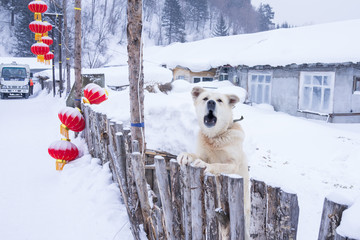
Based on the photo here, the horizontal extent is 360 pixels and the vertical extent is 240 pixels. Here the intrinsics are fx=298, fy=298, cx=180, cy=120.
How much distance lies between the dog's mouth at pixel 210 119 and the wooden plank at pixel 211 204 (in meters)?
0.98

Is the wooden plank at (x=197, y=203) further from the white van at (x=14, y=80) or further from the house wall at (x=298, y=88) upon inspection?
the white van at (x=14, y=80)

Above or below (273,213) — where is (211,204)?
below

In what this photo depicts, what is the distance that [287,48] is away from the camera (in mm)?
15945

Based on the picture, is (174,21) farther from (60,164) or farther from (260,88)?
(60,164)

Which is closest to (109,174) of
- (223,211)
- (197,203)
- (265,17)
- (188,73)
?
(197,203)

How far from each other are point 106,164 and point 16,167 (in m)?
2.54

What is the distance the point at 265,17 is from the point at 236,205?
77.2 m

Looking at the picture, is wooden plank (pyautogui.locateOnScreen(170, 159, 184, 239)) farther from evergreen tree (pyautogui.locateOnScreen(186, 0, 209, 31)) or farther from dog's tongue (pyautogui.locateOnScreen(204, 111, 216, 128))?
evergreen tree (pyautogui.locateOnScreen(186, 0, 209, 31))

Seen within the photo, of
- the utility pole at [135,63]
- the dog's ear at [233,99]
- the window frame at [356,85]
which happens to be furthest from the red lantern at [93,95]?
the window frame at [356,85]

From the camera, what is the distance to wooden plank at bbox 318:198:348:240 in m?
1.30

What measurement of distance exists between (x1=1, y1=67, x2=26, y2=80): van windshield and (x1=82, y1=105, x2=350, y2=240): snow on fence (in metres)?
22.0

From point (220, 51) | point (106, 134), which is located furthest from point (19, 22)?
point (106, 134)

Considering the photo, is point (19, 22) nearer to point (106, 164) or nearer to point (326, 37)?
point (326, 37)

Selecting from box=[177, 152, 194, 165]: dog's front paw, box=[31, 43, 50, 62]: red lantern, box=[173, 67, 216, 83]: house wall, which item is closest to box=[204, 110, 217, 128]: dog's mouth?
box=[177, 152, 194, 165]: dog's front paw
